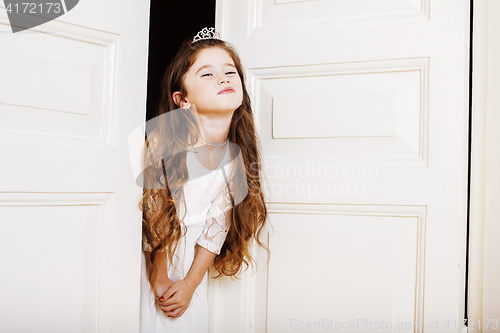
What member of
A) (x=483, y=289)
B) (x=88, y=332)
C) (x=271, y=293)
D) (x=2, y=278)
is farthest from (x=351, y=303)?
(x=2, y=278)

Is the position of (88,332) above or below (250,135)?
below

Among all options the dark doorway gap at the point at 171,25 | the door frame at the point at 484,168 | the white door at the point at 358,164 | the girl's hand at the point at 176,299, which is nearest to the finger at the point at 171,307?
the girl's hand at the point at 176,299

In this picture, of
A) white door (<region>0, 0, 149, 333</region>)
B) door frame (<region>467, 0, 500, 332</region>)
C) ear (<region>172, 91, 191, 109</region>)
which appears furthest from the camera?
ear (<region>172, 91, 191, 109</region>)

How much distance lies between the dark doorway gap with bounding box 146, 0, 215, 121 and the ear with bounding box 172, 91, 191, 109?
90cm

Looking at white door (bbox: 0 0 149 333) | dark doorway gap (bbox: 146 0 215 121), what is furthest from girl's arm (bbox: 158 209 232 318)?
dark doorway gap (bbox: 146 0 215 121)

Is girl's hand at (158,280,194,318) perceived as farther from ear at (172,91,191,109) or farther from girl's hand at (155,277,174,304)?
ear at (172,91,191,109)

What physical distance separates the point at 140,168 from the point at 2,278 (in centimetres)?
34

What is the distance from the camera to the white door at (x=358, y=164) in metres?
0.86

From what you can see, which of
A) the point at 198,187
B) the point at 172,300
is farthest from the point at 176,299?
the point at 198,187

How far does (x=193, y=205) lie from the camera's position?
0.95 metres

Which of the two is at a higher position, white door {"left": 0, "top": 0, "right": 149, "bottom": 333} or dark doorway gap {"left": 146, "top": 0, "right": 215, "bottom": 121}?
dark doorway gap {"left": 146, "top": 0, "right": 215, "bottom": 121}

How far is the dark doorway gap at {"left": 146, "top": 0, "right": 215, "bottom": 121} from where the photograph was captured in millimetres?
1821

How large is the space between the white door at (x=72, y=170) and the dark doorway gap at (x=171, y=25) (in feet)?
3.41

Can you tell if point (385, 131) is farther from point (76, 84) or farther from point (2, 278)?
point (2, 278)
